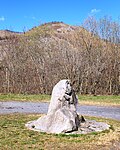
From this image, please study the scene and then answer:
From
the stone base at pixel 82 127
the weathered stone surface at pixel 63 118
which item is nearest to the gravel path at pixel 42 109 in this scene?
the stone base at pixel 82 127

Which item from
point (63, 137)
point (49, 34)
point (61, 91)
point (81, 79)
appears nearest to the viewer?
point (63, 137)

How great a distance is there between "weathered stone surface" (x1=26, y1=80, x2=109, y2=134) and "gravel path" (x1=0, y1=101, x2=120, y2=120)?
3291 millimetres

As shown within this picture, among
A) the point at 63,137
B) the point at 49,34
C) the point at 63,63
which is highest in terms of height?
the point at 49,34

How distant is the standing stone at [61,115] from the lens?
942cm

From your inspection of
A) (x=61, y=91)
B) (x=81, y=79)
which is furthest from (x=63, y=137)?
(x=81, y=79)

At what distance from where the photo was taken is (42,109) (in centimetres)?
1478

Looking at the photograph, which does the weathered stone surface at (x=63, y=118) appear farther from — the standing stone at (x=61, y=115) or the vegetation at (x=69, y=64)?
the vegetation at (x=69, y=64)

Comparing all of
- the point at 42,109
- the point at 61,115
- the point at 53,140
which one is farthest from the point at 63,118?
the point at 42,109

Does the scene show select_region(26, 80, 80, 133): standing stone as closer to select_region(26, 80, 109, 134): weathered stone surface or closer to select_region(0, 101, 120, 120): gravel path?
select_region(26, 80, 109, 134): weathered stone surface

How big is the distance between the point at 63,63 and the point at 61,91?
11.9 meters

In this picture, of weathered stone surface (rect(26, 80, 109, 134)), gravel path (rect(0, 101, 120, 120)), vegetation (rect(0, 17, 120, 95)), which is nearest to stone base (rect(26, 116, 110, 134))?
weathered stone surface (rect(26, 80, 109, 134))

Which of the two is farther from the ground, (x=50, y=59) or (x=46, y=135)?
(x=50, y=59)

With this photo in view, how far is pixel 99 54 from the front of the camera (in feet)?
72.4

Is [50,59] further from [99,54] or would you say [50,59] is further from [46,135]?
[46,135]
